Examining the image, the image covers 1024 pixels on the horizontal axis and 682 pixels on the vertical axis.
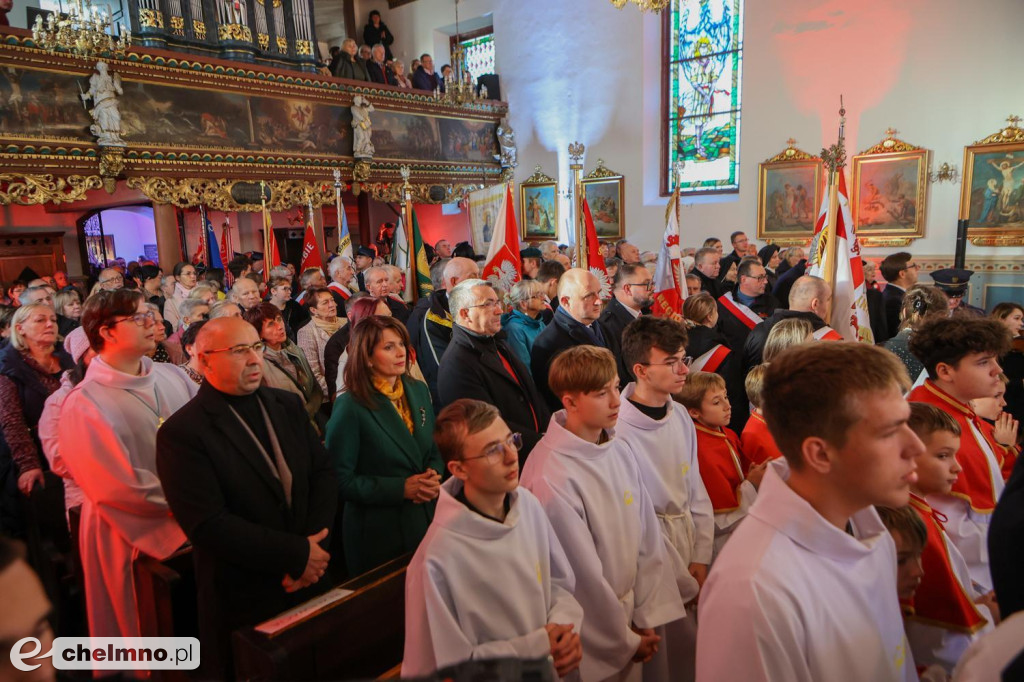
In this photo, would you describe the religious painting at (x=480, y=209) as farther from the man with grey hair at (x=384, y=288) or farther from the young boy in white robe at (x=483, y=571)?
the young boy in white robe at (x=483, y=571)

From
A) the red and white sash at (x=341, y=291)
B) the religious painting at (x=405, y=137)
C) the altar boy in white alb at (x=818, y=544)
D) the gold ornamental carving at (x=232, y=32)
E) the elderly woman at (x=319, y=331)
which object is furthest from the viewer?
the religious painting at (x=405, y=137)

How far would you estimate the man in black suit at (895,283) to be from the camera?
649cm

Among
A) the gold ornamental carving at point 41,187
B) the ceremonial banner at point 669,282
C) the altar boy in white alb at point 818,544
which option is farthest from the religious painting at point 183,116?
the altar boy in white alb at point 818,544

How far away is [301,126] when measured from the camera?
12.7 meters

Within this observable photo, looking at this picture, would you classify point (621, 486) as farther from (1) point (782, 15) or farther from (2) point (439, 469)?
(1) point (782, 15)

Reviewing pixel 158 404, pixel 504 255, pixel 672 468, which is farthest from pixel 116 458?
pixel 504 255

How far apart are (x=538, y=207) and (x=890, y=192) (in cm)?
781

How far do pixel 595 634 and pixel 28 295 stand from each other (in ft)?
18.0

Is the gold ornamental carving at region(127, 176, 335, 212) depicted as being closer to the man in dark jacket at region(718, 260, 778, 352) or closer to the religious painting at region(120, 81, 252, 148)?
the religious painting at region(120, 81, 252, 148)

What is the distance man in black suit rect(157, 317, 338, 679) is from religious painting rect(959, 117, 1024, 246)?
11965mm

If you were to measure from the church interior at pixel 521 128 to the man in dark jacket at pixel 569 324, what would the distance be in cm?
234

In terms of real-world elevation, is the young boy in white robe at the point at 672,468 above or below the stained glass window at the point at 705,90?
below

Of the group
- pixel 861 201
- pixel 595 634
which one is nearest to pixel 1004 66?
pixel 861 201

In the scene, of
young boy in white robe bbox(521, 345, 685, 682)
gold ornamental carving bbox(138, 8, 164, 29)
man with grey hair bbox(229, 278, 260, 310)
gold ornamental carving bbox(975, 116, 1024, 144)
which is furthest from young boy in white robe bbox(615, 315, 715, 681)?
gold ornamental carving bbox(138, 8, 164, 29)
